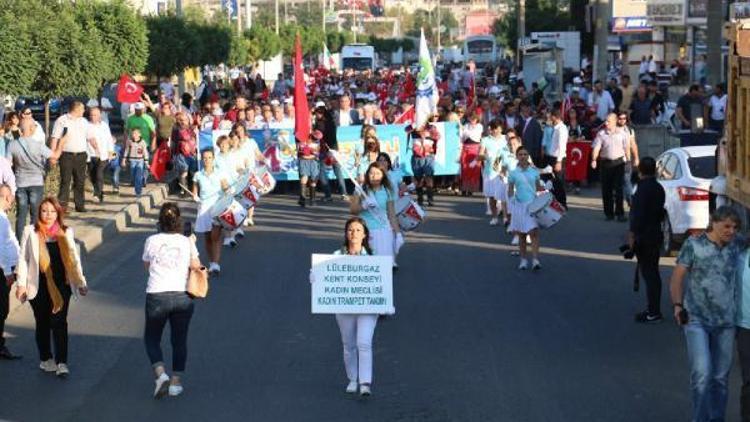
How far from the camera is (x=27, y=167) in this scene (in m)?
18.4

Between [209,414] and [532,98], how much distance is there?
33.0 metres

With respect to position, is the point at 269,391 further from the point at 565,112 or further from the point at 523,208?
the point at 565,112

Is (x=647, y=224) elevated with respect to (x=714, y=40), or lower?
lower

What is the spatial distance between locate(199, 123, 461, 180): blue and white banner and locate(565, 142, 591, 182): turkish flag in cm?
203

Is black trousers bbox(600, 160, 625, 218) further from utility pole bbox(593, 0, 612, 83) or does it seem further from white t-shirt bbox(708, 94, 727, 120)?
utility pole bbox(593, 0, 612, 83)

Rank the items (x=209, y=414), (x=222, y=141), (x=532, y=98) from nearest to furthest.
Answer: (x=209, y=414) → (x=222, y=141) → (x=532, y=98)

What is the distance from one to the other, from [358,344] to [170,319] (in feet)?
4.50

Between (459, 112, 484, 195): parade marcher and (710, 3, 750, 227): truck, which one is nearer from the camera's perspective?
(710, 3, 750, 227): truck

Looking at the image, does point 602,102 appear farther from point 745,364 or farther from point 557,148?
point 745,364

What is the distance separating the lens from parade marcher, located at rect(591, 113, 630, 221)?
22.0 metres

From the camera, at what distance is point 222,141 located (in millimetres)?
18500

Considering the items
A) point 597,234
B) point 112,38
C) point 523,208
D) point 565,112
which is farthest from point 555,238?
point 112,38

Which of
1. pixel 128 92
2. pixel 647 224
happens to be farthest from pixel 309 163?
pixel 647 224

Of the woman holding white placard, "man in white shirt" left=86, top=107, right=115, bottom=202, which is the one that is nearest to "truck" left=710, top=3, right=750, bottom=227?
the woman holding white placard
